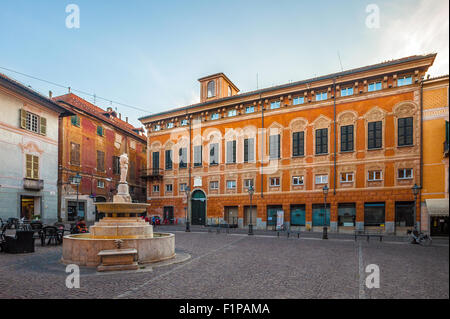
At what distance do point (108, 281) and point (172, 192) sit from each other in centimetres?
2802

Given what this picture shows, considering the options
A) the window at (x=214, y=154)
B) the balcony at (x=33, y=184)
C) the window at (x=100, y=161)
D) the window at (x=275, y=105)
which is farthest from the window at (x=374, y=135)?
the window at (x=100, y=161)

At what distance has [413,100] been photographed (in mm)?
23234

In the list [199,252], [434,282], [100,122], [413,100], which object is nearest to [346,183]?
[413,100]

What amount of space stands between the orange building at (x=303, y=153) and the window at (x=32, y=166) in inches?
512

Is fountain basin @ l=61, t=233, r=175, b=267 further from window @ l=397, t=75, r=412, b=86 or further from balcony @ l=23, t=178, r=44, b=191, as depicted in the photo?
window @ l=397, t=75, r=412, b=86

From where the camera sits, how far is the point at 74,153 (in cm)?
3222

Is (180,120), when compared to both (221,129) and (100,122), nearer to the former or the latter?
(221,129)

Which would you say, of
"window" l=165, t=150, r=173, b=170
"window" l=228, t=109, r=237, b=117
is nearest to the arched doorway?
"window" l=165, t=150, r=173, b=170

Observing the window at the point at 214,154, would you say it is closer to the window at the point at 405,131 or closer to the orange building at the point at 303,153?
the orange building at the point at 303,153

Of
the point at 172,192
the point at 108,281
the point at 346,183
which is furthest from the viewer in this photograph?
the point at 172,192

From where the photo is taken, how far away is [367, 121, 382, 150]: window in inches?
971

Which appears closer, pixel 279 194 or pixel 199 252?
pixel 199 252

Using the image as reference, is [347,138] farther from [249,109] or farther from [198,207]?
[198,207]

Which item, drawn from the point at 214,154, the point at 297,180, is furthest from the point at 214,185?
the point at 297,180
